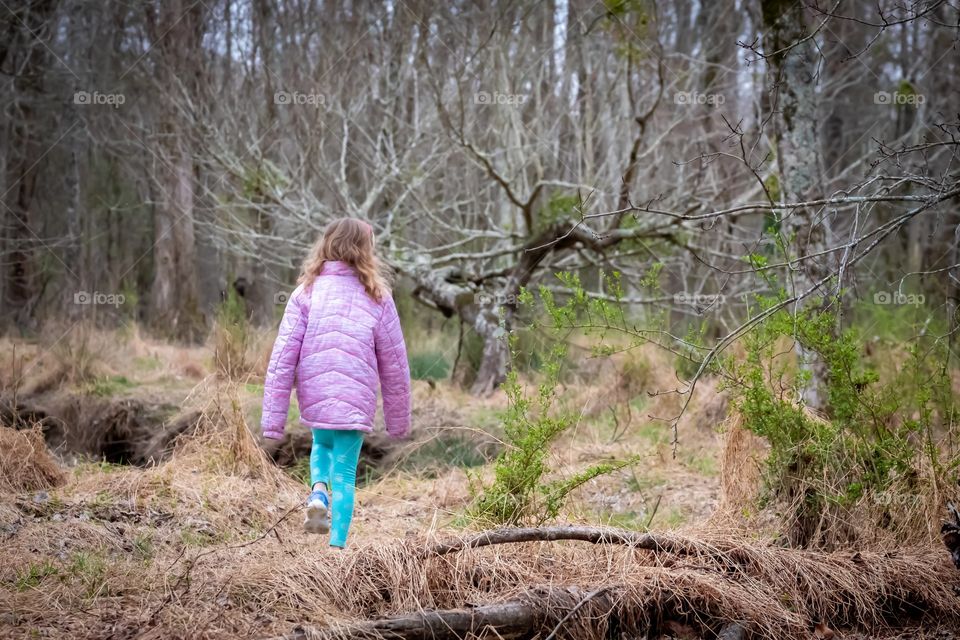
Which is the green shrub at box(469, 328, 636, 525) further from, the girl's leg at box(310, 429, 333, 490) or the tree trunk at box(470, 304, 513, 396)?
the tree trunk at box(470, 304, 513, 396)

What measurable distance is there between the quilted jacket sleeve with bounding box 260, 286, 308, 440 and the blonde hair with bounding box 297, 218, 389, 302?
189 millimetres

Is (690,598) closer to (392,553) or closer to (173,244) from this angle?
(392,553)

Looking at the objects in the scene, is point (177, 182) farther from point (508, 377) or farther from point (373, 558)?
point (373, 558)

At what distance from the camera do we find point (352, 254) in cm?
451

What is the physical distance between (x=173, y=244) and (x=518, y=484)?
14.1 metres

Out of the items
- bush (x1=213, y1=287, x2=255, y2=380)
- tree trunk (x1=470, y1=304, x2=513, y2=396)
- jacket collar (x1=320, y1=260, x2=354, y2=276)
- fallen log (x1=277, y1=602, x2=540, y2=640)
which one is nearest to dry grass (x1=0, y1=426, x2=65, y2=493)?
bush (x1=213, y1=287, x2=255, y2=380)

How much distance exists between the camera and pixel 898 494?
4168 millimetres

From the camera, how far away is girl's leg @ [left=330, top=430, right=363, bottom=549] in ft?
13.9

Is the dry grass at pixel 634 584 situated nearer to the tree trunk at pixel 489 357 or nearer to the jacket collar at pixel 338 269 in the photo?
the jacket collar at pixel 338 269

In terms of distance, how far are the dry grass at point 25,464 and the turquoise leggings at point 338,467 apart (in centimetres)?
209

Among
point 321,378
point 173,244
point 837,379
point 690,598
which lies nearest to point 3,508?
point 321,378

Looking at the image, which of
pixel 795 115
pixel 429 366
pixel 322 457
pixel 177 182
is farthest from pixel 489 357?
pixel 177 182

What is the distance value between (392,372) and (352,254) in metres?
0.64

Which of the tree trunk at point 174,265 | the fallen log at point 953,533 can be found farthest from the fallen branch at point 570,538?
the tree trunk at point 174,265
